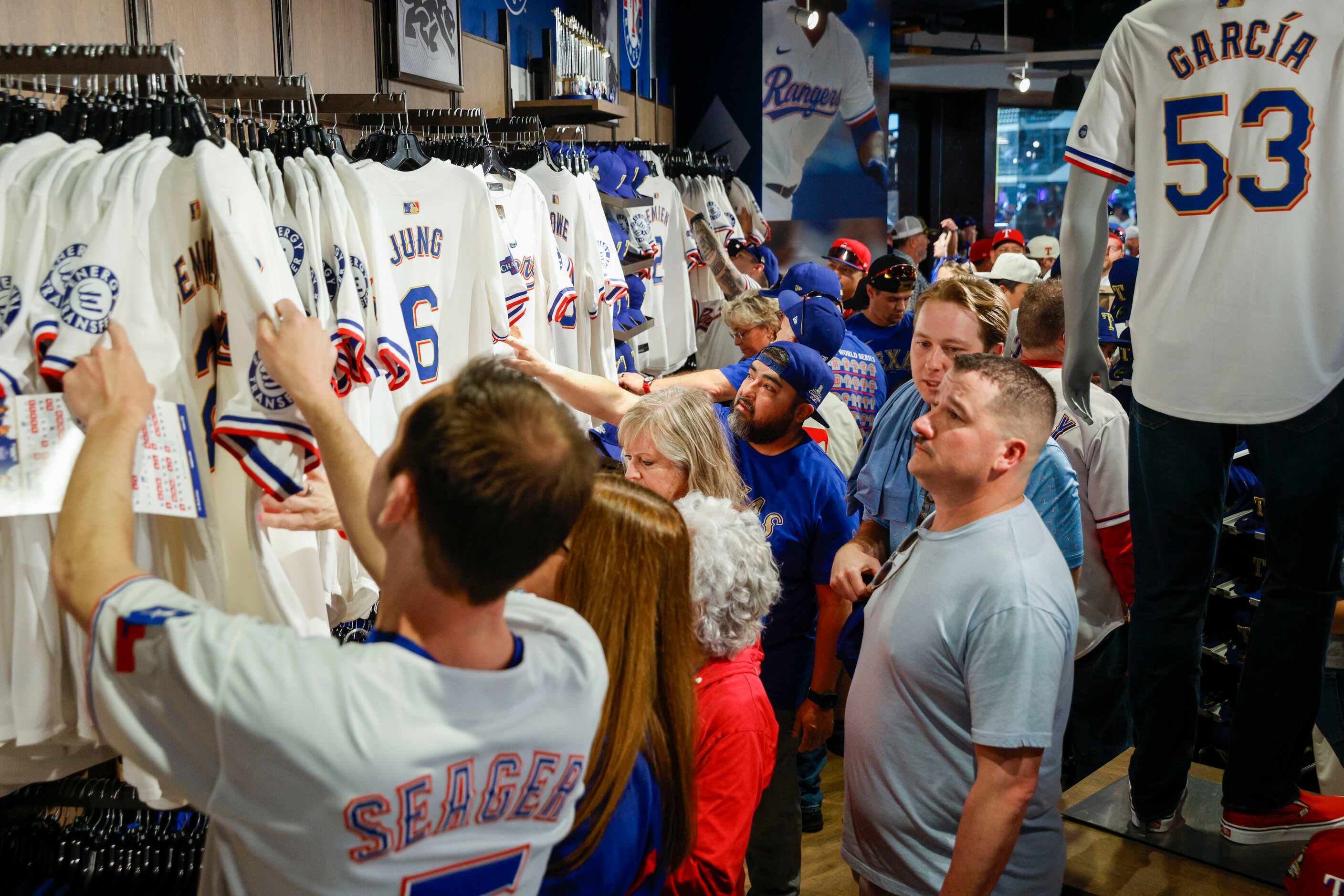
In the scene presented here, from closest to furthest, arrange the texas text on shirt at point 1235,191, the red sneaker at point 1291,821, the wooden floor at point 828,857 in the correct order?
the texas text on shirt at point 1235,191 → the red sneaker at point 1291,821 → the wooden floor at point 828,857

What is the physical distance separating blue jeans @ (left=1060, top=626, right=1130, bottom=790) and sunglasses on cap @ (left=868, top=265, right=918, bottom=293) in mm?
1911

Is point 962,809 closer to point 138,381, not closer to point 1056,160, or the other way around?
point 138,381

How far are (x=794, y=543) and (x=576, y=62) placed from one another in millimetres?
4357

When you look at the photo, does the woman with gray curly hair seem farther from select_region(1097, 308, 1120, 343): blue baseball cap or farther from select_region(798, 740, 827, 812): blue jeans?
select_region(1097, 308, 1120, 343): blue baseball cap

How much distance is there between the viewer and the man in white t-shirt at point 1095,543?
272 cm

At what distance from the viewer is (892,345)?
4.69 m

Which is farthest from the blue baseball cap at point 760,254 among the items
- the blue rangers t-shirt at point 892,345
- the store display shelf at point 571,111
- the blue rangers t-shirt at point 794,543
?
the blue rangers t-shirt at point 794,543

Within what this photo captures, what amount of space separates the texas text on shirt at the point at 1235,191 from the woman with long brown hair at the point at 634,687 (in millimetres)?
1166

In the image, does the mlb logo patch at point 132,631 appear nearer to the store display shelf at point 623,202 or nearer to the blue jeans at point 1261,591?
the blue jeans at point 1261,591

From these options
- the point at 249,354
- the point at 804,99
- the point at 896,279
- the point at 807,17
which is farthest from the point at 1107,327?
the point at 804,99

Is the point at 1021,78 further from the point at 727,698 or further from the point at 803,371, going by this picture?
the point at 727,698

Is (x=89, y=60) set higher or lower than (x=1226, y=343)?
higher

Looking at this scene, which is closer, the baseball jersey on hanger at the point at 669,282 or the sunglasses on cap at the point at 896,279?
the sunglasses on cap at the point at 896,279

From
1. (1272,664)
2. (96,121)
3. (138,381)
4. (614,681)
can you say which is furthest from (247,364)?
(1272,664)
